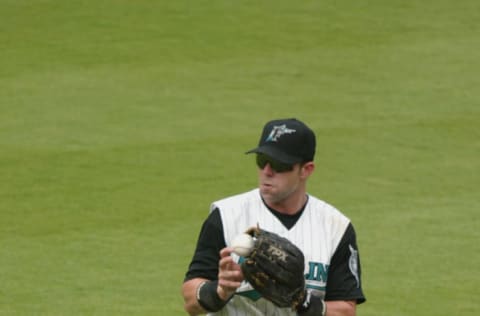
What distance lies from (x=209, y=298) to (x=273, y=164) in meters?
0.56

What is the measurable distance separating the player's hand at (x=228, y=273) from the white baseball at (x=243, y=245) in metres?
0.03

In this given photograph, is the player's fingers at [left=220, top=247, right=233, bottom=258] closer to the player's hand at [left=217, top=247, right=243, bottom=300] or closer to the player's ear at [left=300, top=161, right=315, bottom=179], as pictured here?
the player's hand at [left=217, top=247, right=243, bottom=300]

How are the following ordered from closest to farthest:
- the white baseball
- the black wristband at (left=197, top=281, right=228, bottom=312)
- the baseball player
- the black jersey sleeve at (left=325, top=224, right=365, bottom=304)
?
the white baseball
the black wristband at (left=197, top=281, right=228, bottom=312)
the baseball player
the black jersey sleeve at (left=325, top=224, right=365, bottom=304)

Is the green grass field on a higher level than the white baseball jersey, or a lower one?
lower

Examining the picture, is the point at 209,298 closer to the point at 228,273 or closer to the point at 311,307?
the point at 228,273

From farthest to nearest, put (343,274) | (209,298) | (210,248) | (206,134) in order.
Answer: (206,134) → (343,274) → (210,248) → (209,298)

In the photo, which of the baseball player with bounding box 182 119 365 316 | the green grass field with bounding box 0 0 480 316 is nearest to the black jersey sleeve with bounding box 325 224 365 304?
→ the baseball player with bounding box 182 119 365 316

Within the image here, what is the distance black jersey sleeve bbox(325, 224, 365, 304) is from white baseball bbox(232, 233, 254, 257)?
53 centimetres

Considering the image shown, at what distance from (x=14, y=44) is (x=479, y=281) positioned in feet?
22.0

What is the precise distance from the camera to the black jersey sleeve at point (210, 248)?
4.75 m

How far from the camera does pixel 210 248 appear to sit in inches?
187

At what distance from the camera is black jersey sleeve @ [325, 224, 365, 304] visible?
489cm

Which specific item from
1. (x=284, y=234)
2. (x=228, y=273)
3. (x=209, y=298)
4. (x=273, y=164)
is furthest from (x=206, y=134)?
(x=228, y=273)

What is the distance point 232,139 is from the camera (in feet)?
36.3
